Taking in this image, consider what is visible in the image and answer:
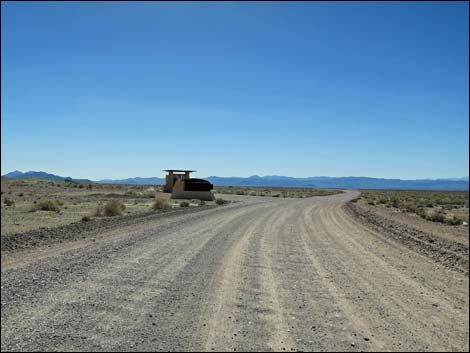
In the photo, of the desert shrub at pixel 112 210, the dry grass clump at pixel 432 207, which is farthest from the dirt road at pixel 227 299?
the dry grass clump at pixel 432 207

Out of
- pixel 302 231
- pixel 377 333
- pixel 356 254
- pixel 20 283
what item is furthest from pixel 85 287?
pixel 302 231

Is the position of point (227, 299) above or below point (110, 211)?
below

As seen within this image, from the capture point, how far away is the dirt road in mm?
4762

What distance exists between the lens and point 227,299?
665 cm

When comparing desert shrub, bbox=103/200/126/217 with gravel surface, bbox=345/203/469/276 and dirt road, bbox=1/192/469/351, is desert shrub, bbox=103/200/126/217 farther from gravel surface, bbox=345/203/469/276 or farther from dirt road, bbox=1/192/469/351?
gravel surface, bbox=345/203/469/276

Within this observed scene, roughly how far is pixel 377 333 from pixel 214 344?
2100 mm

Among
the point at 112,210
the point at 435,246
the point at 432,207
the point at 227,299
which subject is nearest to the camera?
the point at 227,299

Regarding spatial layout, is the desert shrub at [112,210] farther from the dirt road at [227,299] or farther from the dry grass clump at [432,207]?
the dry grass clump at [432,207]

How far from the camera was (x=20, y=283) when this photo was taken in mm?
6426

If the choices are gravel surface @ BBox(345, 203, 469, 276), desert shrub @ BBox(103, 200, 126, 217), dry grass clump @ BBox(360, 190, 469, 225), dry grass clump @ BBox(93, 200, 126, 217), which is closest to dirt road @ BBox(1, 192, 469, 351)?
gravel surface @ BBox(345, 203, 469, 276)

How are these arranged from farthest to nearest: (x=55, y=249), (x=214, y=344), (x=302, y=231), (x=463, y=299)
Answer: (x=302, y=231) → (x=55, y=249) → (x=463, y=299) → (x=214, y=344)

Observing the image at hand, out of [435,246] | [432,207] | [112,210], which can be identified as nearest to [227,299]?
[435,246]

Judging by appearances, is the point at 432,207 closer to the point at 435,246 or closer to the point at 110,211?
the point at 435,246

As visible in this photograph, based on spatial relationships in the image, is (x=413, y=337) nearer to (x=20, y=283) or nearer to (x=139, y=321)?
(x=139, y=321)
